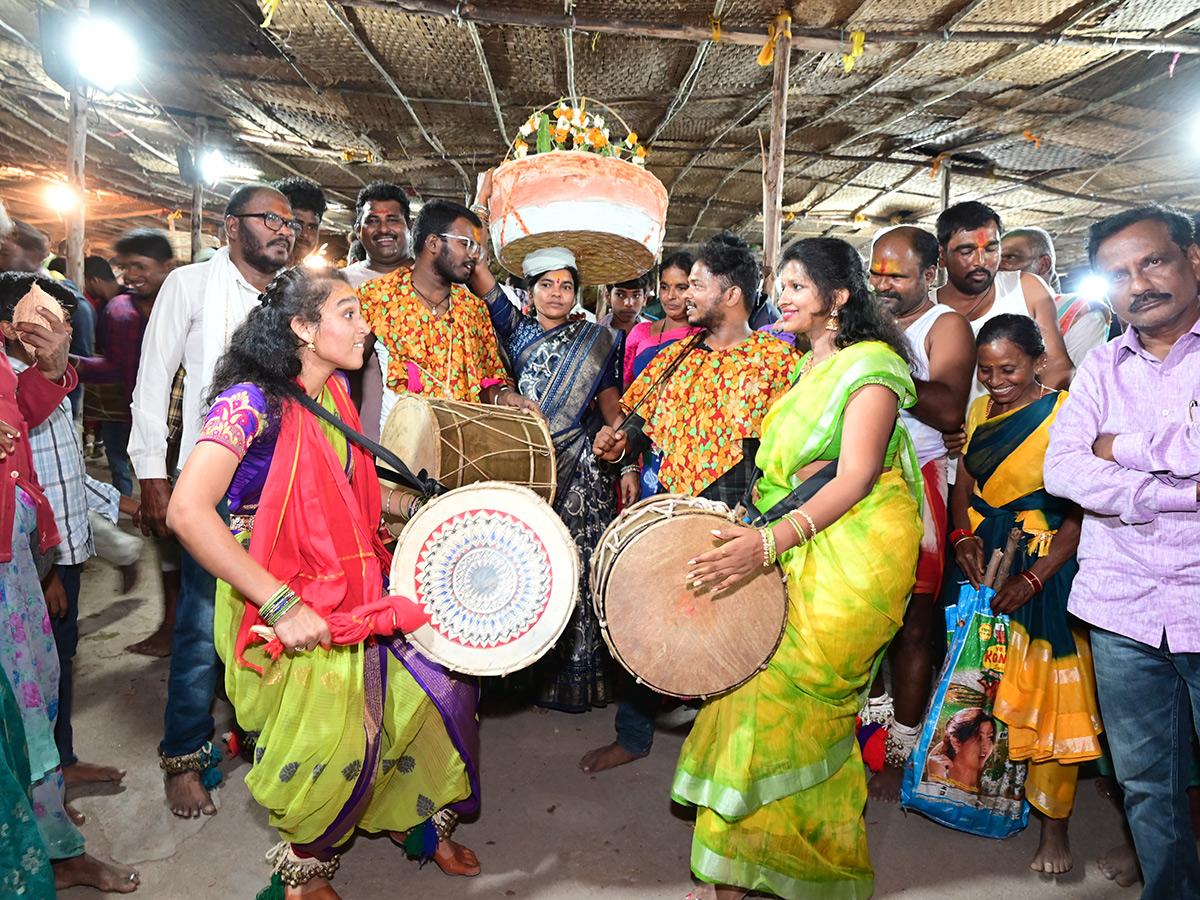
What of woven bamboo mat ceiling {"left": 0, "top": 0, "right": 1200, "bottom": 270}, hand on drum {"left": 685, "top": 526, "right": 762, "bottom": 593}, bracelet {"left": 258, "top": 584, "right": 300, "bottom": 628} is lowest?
bracelet {"left": 258, "top": 584, "right": 300, "bottom": 628}

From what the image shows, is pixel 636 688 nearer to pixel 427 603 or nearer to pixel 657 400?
pixel 657 400

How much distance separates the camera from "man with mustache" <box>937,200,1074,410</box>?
3404 millimetres

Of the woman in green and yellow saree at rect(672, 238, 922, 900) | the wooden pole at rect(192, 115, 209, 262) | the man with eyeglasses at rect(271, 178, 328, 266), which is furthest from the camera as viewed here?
the wooden pole at rect(192, 115, 209, 262)

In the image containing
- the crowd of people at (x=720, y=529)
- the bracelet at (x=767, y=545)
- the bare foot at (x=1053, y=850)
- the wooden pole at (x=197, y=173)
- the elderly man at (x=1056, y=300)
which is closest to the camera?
the crowd of people at (x=720, y=529)

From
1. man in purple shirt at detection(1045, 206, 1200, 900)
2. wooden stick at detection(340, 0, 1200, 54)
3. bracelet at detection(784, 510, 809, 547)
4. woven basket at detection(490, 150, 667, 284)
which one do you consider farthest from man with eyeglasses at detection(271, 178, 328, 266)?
man in purple shirt at detection(1045, 206, 1200, 900)

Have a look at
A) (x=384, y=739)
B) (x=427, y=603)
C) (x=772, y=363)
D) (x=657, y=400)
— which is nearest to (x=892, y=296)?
(x=772, y=363)

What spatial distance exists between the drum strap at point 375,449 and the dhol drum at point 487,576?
0.26 m

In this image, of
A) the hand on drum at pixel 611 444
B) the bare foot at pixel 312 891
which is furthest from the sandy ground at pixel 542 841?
the hand on drum at pixel 611 444

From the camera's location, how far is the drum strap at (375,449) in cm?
214

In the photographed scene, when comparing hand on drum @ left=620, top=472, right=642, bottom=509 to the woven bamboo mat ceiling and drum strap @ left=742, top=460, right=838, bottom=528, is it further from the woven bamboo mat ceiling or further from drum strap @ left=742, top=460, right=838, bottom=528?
the woven bamboo mat ceiling

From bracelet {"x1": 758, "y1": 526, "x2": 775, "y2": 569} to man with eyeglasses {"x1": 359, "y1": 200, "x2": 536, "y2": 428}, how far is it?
1.33m

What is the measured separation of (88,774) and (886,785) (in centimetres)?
338

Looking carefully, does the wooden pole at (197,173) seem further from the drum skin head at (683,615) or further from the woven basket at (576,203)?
the drum skin head at (683,615)

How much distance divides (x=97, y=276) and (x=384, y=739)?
20.7 ft
